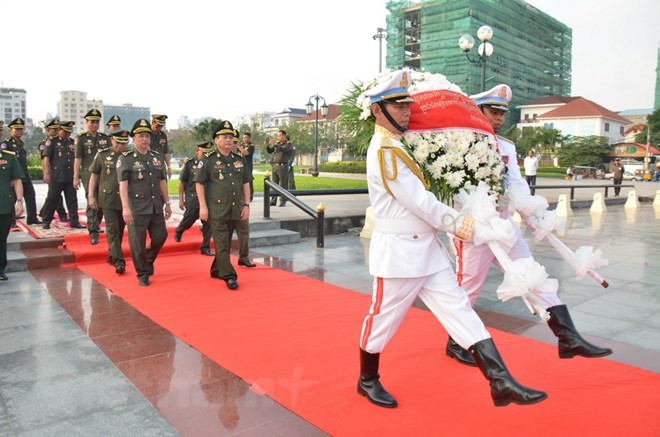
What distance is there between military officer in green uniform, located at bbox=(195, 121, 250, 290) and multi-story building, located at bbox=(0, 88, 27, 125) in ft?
399

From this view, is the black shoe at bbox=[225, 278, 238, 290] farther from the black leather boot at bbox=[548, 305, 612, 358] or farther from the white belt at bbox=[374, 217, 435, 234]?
the black leather boot at bbox=[548, 305, 612, 358]

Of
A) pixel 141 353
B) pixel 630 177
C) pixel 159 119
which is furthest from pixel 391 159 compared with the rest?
pixel 630 177

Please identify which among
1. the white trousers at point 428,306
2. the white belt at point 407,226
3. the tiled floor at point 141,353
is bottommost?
the tiled floor at point 141,353

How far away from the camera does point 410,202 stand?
9.07ft

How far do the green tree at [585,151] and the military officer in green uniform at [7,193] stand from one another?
58562 millimetres

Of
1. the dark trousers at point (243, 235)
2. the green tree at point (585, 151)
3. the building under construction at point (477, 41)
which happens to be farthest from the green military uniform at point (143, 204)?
the building under construction at point (477, 41)

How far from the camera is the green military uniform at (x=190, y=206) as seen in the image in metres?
7.72

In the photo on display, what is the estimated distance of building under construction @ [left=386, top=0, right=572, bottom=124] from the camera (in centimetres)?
6750

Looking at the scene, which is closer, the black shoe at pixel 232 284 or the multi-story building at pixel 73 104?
the black shoe at pixel 232 284

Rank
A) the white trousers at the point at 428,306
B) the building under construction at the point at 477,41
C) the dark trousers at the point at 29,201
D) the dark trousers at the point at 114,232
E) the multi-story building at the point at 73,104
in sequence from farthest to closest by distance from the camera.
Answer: the multi-story building at the point at 73,104 → the building under construction at the point at 477,41 → the dark trousers at the point at 29,201 → the dark trousers at the point at 114,232 → the white trousers at the point at 428,306

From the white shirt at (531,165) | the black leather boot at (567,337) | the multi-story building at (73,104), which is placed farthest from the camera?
the multi-story building at (73,104)

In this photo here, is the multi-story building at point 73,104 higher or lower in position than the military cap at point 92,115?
higher

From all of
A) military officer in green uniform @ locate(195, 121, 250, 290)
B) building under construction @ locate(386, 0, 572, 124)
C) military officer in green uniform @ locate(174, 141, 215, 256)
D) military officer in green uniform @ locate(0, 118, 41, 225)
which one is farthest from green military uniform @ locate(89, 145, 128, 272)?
building under construction @ locate(386, 0, 572, 124)

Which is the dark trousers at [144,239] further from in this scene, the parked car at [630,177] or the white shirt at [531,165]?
the parked car at [630,177]
